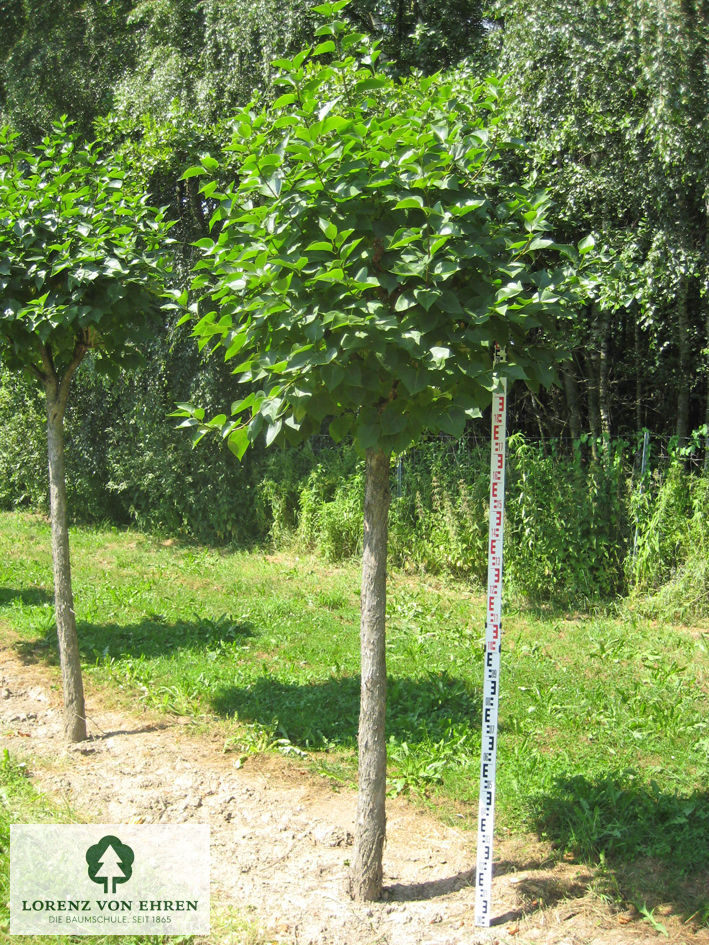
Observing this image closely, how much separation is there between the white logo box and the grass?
3.17ft

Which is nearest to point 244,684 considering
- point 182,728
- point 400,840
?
point 182,728

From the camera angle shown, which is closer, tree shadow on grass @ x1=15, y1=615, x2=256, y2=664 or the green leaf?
the green leaf

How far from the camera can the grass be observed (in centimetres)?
393

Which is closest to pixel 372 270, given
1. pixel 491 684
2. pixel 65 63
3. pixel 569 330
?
pixel 491 684

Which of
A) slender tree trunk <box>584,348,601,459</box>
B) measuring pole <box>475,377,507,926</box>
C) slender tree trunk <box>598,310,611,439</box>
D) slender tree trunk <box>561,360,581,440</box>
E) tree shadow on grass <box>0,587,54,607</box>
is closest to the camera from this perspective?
measuring pole <box>475,377,507,926</box>

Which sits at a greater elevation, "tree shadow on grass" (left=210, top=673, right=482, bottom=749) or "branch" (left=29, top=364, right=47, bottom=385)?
"branch" (left=29, top=364, right=47, bottom=385)

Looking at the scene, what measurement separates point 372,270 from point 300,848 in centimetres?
257

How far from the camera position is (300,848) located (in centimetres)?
376

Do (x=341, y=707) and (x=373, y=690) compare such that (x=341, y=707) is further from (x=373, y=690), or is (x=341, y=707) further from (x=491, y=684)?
(x=491, y=684)

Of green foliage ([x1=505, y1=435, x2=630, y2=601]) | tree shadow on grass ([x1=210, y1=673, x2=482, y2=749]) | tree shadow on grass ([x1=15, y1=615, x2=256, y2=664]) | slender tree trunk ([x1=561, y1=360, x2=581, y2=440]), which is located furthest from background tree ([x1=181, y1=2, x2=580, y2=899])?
slender tree trunk ([x1=561, y1=360, x2=581, y2=440])

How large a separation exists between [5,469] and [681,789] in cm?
1096

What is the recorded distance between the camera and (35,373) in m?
5.14

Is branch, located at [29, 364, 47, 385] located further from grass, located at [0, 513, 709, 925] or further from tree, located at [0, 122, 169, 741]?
grass, located at [0, 513, 709, 925]

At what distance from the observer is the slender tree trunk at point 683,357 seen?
7886 mm
